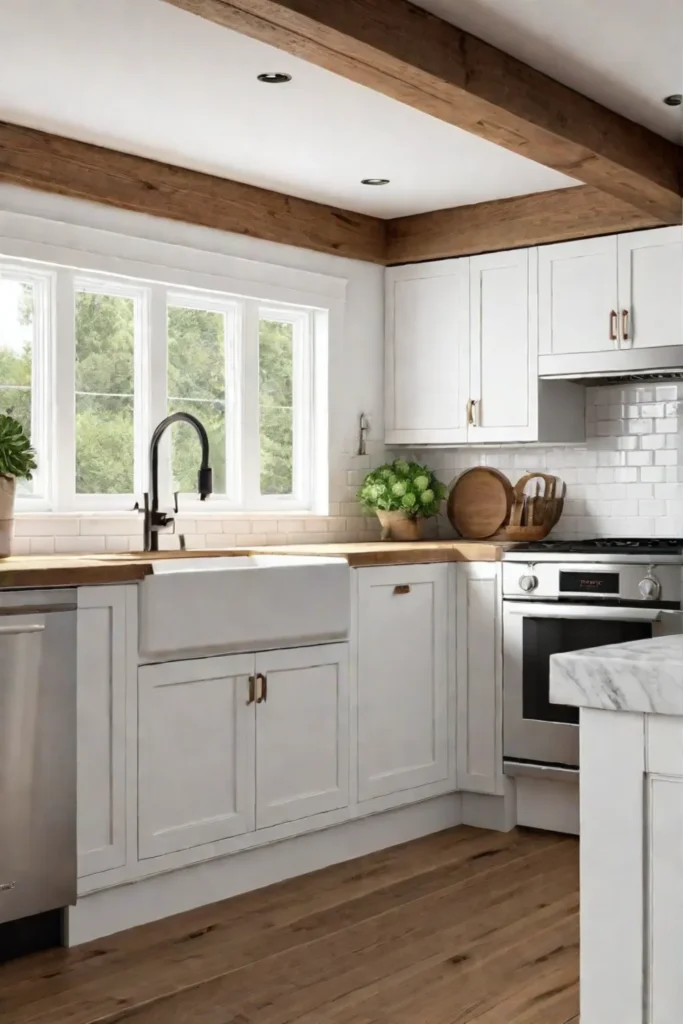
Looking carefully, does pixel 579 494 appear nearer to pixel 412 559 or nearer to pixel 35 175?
pixel 412 559

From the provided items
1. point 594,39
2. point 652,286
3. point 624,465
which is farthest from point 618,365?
point 594,39

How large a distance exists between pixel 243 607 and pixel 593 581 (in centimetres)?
137

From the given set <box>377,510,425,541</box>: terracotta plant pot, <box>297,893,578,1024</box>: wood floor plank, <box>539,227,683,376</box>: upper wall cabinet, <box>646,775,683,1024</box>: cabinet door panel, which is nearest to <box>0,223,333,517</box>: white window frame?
<box>377,510,425,541</box>: terracotta plant pot

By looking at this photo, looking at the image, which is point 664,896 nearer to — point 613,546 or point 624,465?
point 613,546

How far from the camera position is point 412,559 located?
14.6ft

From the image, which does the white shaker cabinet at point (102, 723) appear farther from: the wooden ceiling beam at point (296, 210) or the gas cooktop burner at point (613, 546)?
the gas cooktop burner at point (613, 546)

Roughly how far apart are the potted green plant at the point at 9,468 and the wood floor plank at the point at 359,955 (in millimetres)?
1437

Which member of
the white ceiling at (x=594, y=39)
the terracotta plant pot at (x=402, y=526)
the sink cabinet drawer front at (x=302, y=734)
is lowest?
the sink cabinet drawer front at (x=302, y=734)

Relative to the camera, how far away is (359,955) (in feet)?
10.8

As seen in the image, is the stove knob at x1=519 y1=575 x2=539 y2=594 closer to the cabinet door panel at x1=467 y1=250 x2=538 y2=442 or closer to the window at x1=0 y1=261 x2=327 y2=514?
the cabinet door panel at x1=467 y1=250 x2=538 y2=442

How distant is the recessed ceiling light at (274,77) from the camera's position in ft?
11.5

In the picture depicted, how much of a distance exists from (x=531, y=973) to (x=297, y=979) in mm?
593

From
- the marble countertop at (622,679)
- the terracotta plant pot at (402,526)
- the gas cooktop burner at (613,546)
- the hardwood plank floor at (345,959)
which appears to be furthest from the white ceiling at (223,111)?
the hardwood plank floor at (345,959)

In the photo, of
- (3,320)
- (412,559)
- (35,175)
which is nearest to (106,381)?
(3,320)
